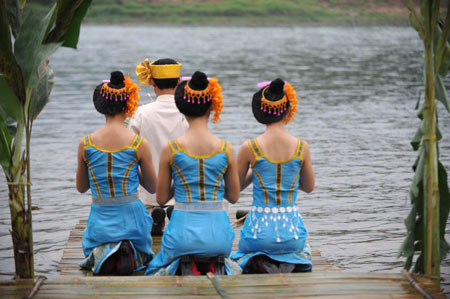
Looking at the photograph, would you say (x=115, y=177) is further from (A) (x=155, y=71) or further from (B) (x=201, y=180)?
(A) (x=155, y=71)

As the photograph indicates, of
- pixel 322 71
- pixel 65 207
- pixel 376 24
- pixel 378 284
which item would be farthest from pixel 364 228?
pixel 376 24

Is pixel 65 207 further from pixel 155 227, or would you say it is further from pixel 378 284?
pixel 378 284

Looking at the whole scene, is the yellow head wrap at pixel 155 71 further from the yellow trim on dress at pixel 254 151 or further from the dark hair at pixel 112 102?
the yellow trim on dress at pixel 254 151

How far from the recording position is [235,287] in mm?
4586

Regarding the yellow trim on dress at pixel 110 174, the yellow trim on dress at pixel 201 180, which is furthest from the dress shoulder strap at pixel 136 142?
the yellow trim on dress at pixel 201 180

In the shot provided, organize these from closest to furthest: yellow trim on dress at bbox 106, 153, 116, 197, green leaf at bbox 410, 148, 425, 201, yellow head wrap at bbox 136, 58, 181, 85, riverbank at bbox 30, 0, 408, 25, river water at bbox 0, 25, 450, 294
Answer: green leaf at bbox 410, 148, 425, 201 < yellow trim on dress at bbox 106, 153, 116, 197 < yellow head wrap at bbox 136, 58, 181, 85 < river water at bbox 0, 25, 450, 294 < riverbank at bbox 30, 0, 408, 25

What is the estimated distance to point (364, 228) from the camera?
29.7 feet

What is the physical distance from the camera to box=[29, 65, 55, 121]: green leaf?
5066 millimetres

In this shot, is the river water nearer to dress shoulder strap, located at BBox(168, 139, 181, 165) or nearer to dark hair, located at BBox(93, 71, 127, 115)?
dress shoulder strap, located at BBox(168, 139, 181, 165)

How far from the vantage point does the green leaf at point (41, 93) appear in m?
5.07

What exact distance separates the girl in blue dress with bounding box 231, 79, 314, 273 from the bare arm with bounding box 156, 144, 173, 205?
21.3 inches

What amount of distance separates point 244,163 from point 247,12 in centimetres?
Answer: 8521

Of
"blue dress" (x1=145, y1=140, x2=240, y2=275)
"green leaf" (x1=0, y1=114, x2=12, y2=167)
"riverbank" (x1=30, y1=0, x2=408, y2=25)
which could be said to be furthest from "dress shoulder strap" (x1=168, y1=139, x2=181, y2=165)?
"riverbank" (x1=30, y1=0, x2=408, y2=25)

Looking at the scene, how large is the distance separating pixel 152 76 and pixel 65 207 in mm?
3792
